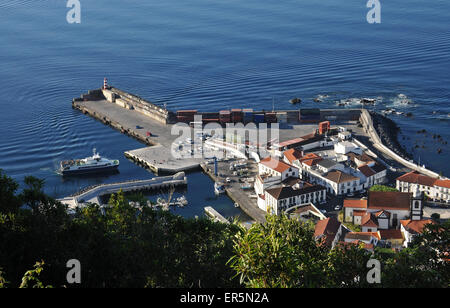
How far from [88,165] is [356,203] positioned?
62.3 feet

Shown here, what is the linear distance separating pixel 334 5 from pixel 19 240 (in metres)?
83.4

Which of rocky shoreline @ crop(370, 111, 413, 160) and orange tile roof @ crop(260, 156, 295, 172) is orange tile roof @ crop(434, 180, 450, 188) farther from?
orange tile roof @ crop(260, 156, 295, 172)

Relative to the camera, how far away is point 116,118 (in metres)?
52.1

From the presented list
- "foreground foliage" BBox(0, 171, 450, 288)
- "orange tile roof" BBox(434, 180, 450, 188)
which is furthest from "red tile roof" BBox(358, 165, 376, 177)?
"foreground foliage" BBox(0, 171, 450, 288)

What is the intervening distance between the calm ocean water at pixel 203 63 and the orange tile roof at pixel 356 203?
7.62 meters

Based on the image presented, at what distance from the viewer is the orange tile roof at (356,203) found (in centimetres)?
3161

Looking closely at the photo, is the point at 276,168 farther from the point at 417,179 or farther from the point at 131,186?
the point at 131,186

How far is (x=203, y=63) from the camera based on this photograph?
67.2 meters

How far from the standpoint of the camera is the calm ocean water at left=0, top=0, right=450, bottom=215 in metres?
47.0

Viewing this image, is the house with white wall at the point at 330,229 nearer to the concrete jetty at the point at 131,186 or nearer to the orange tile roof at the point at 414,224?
the orange tile roof at the point at 414,224

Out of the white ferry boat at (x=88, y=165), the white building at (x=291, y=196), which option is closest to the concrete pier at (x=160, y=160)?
the white ferry boat at (x=88, y=165)

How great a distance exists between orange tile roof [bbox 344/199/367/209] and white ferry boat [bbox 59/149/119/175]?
56.5ft

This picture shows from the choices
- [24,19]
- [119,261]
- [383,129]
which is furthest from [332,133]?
[24,19]

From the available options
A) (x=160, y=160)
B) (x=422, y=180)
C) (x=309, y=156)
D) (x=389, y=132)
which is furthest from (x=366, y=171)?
(x=160, y=160)
